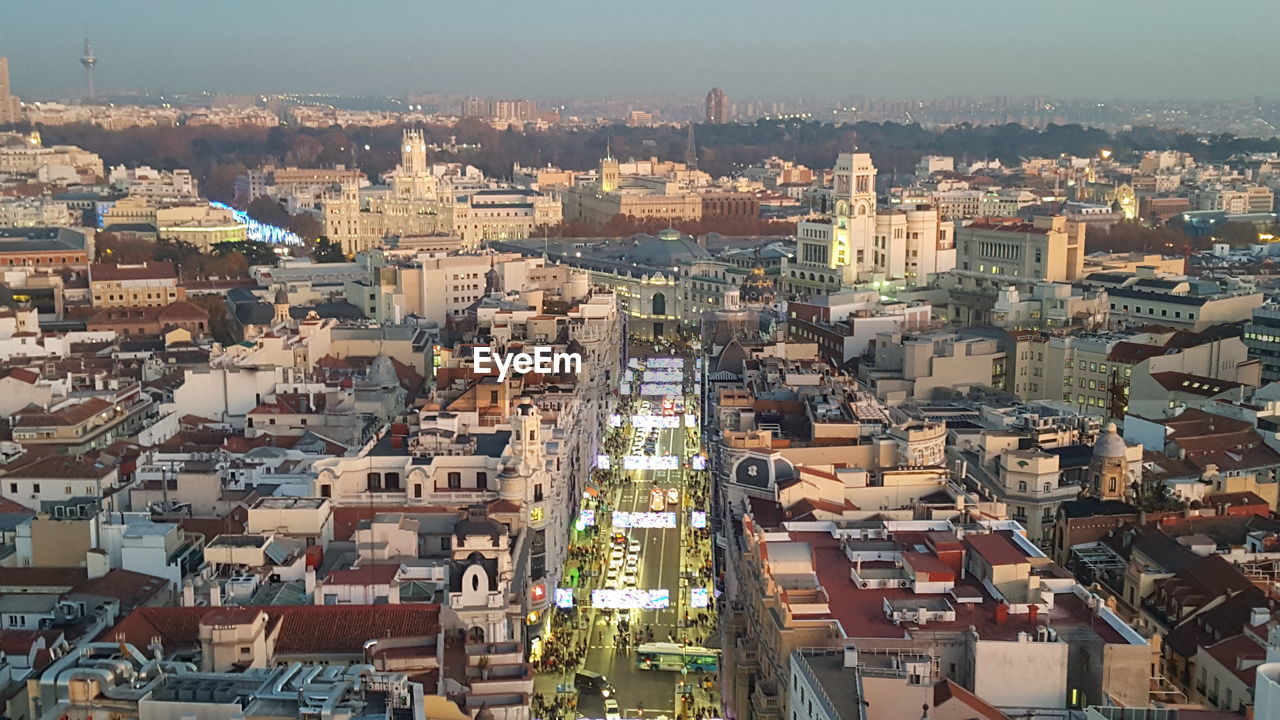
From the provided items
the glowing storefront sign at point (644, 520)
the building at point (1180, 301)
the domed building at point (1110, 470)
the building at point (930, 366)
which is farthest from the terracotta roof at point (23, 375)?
the building at point (1180, 301)

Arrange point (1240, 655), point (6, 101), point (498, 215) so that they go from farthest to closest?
point (6, 101) < point (498, 215) < point (1240, 655)

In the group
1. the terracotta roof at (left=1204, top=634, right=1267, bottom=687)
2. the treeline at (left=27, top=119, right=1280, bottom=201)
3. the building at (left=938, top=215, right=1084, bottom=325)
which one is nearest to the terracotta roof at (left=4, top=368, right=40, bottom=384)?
the terracotta roof at (left=1204, top=634, right=1267, bottom=687)

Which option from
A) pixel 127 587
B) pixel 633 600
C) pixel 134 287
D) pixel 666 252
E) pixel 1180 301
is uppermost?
pixel 1180 301

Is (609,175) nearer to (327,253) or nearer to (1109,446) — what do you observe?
(327,253)

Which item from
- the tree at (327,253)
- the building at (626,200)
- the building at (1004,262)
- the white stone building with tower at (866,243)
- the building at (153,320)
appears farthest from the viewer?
the building at (626,200)

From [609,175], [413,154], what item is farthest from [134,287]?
[609,175]

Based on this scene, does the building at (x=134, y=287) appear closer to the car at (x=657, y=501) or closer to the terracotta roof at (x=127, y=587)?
the car at (x=657, y=501)

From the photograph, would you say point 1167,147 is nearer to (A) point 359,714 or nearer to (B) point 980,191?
(B) point 980,191
